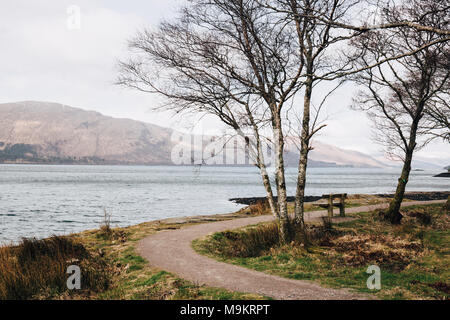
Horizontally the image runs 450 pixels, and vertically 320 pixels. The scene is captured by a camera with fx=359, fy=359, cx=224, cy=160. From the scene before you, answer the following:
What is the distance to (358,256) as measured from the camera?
1109cm

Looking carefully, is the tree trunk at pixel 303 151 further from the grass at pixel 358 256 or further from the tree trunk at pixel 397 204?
the tree trunk at pixel 397 204

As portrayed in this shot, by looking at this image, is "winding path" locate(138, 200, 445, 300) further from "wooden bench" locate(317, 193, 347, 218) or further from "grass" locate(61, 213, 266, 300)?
"wooden bench" locate(317, 193, 347, 218)

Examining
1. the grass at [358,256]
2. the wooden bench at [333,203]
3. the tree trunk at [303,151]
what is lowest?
the grass at [358,256]

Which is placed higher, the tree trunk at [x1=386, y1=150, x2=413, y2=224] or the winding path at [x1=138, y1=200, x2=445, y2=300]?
the tree trunk at [x1=386, y1=150, x2=413, y2=224]

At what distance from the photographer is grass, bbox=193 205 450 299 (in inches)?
334

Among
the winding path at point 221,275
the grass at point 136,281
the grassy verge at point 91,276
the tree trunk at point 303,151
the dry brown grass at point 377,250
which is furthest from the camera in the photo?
the tree trunk at point 303,151

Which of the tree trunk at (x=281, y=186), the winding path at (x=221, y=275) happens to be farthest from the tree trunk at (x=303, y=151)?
the winding path at (x=221, y=275)

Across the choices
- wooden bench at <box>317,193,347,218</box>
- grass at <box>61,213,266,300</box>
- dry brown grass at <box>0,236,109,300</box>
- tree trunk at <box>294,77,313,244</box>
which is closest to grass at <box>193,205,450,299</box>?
tree trunk at <box>294,77,313,244</box>

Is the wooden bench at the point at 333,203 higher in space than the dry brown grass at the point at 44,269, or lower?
higher

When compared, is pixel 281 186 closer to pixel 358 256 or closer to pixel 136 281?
pixel 358 256

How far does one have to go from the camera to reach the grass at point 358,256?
27.9 feet

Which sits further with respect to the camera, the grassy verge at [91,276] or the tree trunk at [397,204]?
the tree trunk at [397,204]

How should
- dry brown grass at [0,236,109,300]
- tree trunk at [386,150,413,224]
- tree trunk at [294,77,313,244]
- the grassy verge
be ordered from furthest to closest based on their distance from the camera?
tree trunk at [386,150,413,224] → tree trunk at [294,77,313,244] → dry brown grass at [0,236,109,300] → the grassy verge
